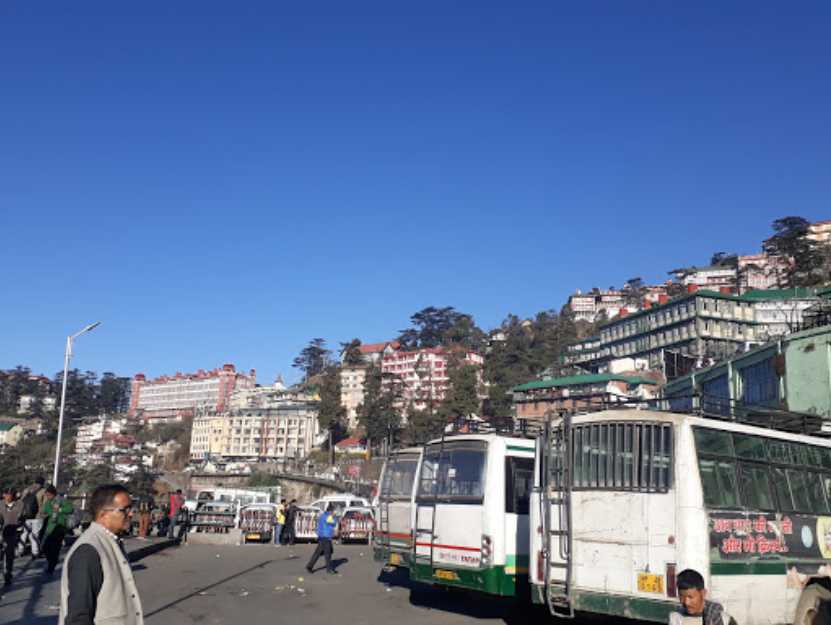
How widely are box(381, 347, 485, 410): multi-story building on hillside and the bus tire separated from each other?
120341 millimetres

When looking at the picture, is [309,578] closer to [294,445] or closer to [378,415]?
[378,415]

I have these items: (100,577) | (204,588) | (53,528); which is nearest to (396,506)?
(204,588)

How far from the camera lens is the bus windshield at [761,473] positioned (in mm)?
9055

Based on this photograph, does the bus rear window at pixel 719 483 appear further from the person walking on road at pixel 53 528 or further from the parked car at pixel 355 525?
the parked car at pixel 355 525

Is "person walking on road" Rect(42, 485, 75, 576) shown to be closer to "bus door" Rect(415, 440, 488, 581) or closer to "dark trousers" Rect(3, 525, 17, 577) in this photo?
"dark trousers" Rect(3, 525, 17, 577)

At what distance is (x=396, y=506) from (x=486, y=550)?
5099 mm

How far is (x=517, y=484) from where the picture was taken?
12.7m

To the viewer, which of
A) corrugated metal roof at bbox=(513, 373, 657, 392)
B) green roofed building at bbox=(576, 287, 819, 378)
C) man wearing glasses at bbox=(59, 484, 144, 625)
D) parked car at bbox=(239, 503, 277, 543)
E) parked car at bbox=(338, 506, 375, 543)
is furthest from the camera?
green roofed building at bbox=(576, 287, 819, 378)

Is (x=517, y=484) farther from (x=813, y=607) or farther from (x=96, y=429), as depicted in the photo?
(x=96, y=429)

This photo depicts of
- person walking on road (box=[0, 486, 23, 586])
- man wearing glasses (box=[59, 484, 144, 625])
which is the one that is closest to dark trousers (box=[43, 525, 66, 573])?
person walking on road (box=[0, 486, 23, 586])

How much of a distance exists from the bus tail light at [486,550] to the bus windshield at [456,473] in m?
0.68

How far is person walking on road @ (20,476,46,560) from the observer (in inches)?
631

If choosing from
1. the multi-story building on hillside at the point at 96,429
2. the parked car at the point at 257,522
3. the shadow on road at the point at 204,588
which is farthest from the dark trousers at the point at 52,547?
the multi-story building on hillside at the point at 96,429

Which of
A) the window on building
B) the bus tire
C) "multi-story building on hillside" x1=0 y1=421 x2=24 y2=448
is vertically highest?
"multi-story building on hillside" x1=0 y1=421 x2=24 y2=448
